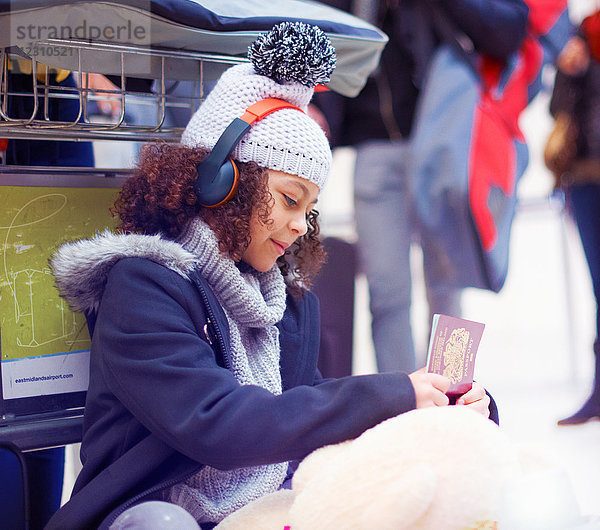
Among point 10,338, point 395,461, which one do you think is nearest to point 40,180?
point 10,338

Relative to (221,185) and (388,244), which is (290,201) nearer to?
(221,185)

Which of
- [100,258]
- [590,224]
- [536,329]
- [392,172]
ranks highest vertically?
[100,258]

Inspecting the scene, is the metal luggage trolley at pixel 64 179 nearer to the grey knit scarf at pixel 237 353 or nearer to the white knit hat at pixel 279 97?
the white knit hat at pixel 279 97

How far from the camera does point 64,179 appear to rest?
120 cm

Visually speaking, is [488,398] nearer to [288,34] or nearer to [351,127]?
[288,34]

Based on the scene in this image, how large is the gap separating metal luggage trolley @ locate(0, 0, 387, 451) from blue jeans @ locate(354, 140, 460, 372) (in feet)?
2.85

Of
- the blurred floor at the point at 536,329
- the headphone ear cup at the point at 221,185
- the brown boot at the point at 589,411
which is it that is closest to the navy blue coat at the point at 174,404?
the headphone ear cup at the point at 221,185

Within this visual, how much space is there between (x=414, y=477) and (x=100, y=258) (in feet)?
1.72

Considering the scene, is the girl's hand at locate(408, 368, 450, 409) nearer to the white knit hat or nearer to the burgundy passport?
the burgundy passport

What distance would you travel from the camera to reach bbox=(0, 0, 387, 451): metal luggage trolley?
1.09 metres

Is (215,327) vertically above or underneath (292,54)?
underneath

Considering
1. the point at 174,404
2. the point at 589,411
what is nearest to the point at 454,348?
the point at 174,404

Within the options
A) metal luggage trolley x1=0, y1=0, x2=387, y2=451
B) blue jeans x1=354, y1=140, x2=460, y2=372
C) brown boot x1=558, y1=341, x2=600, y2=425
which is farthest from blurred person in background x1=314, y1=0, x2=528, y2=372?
metal luggage trolley x1=0, y1=0, x2=387, y2=451

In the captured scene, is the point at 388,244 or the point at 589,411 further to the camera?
the point at 589,411
